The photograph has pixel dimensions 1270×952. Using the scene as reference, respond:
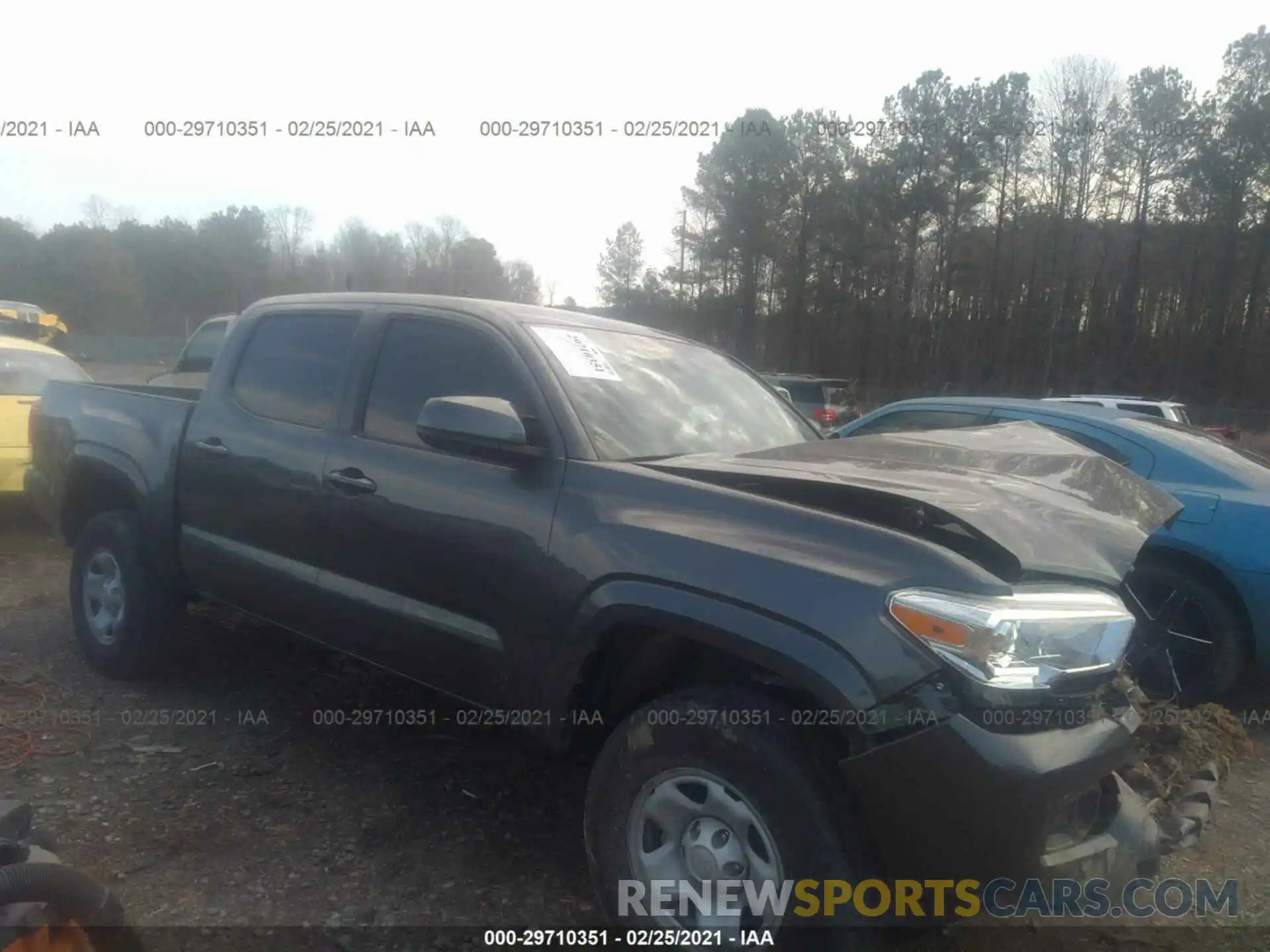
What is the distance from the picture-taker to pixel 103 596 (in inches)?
180

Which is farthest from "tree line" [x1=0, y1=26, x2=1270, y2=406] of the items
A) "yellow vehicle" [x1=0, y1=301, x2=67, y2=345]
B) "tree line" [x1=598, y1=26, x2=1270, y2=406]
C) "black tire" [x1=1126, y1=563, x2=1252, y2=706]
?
"black tire" [x1=1126, y1=563, x2=1252, y2=706]

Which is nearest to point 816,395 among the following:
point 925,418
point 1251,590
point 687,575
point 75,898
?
point 925,418

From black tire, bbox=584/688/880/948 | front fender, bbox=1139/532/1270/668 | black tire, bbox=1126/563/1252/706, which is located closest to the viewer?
black tire, bbox=584/688/880/948

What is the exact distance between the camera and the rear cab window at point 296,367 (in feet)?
12.2

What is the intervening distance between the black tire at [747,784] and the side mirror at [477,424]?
895 mm

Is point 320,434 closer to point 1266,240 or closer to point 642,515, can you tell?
point 642,515

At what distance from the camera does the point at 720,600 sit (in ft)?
7.86

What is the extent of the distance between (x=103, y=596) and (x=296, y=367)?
171 centimetres

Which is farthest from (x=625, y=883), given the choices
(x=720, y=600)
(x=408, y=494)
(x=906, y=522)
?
(x=408, y=494)

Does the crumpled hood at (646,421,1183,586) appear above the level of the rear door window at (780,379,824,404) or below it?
above

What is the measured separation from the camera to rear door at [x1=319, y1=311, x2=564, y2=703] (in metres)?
2.91

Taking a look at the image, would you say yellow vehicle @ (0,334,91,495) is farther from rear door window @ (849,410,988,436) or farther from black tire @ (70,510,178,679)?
rear door window @ (849,410,988,436)

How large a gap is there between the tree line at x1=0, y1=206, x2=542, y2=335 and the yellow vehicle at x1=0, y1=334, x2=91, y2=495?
2228mm

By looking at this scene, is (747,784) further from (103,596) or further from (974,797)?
(103,596)
